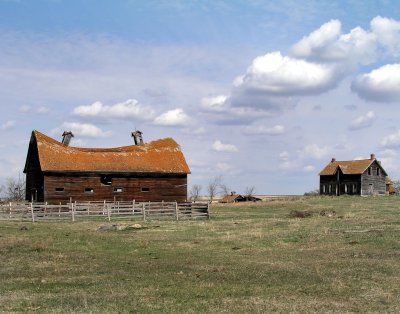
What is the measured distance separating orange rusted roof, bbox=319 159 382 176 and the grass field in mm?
64325

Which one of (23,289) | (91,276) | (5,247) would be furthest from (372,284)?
(5,247)

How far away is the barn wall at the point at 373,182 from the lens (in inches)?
3344

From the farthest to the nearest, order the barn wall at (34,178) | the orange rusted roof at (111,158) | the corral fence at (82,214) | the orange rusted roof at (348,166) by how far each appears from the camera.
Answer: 1. the orange rusted roof at (348,166)
2. the barn wall at (34,178)
3. the orange rusted roof at (111,158)
4. the corral fence at (82,214)

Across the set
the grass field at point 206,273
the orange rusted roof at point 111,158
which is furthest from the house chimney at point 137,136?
the grass field at point 206,273

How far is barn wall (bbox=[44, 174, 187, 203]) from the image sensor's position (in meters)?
49.1

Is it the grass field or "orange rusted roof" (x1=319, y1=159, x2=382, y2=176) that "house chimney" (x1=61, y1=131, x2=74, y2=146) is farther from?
"orange rusted roof" (x1=319, y1=159, x2=382, y2=176)

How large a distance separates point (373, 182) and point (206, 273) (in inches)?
3055

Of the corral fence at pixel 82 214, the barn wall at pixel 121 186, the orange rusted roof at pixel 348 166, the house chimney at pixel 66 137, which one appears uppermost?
the house chimney at pixel 66 137

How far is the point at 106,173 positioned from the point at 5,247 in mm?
30568

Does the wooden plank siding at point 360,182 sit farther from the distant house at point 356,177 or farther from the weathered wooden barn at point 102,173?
the weathered wooden barn at point 102,173

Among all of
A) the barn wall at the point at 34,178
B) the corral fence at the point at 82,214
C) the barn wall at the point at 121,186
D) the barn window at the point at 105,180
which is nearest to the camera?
the corral fence at the point at 82,214

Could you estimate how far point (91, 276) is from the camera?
46.4ft

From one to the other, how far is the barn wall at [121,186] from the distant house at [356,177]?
41.2 metres

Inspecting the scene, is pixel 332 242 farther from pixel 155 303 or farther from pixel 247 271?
pixel 155 303
